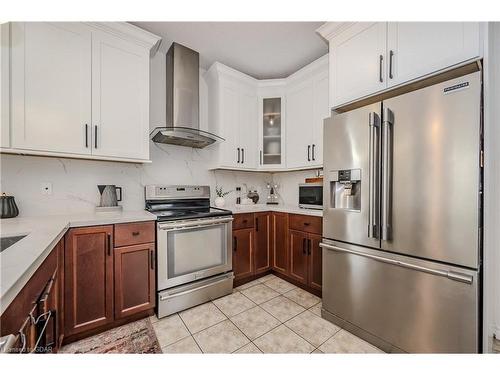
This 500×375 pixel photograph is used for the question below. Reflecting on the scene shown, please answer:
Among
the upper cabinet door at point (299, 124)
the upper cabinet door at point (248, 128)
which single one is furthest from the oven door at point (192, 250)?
the upper cabinet door at point (299, 124)

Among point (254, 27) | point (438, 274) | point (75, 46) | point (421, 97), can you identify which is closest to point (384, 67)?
point (421, 97)

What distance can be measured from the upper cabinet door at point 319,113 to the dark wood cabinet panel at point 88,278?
2122 millimetres

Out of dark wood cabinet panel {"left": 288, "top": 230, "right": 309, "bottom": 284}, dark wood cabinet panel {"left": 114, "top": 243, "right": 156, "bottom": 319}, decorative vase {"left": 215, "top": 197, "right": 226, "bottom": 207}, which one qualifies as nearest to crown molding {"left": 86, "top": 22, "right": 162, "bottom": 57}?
decorative vase {"left": 215, "top": 197, "right": 226, "bottom": 207}

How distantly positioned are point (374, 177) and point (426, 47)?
846 millimetres

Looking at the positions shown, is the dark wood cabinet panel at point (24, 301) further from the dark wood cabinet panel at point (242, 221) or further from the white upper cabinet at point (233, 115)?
the white upper cabinet at point (233, 115)

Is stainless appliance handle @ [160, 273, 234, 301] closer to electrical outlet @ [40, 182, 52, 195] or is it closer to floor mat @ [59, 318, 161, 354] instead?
floor mat @ [59, 318, 161, 354]

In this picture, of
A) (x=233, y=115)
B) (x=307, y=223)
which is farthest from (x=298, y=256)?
(x=233, y=115)

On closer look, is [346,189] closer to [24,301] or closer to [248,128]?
[248,128]

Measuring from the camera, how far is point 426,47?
4.36ft

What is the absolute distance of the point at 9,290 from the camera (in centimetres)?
60

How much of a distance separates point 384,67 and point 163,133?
1.93 m

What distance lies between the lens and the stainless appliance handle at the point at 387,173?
4.61 feet

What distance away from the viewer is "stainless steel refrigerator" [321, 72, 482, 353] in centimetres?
114
